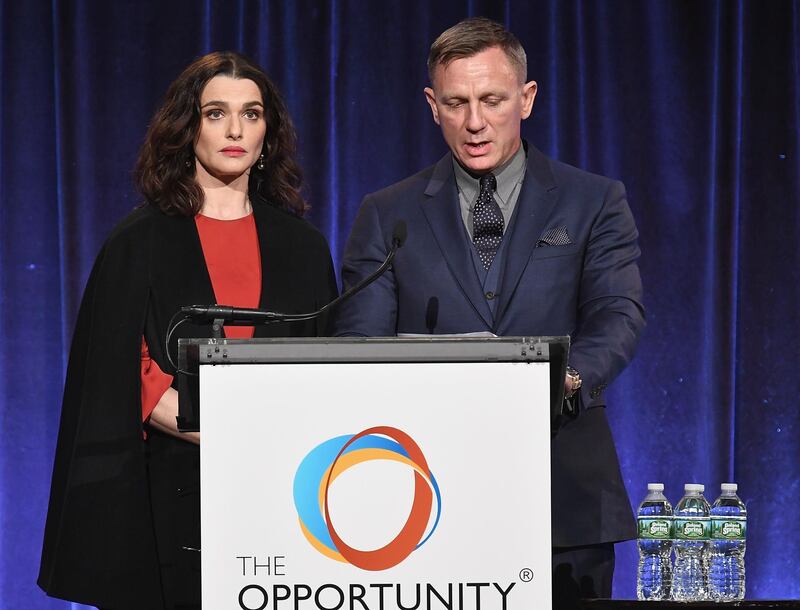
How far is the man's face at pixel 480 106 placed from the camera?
8.14 ft

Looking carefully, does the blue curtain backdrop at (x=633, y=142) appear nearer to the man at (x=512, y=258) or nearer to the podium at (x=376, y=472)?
the man at (x=512, y=258)

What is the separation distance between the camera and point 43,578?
8.11ft

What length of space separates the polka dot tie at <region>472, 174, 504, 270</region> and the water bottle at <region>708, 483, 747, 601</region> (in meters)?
0.84

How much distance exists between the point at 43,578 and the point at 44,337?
1660mm

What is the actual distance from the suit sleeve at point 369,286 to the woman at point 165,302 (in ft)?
0.45

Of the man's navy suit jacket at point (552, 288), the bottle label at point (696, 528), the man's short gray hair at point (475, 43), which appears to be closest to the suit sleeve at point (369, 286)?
the man's navy suit jacket at point (552, 288)

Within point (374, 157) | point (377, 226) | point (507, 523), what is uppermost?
point (374, 157)

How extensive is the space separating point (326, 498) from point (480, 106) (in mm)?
1045

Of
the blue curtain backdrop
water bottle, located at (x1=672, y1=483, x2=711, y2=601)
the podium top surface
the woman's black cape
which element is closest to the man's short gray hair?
the woman's black cape

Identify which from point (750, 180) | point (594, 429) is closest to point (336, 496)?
point (594, 429)

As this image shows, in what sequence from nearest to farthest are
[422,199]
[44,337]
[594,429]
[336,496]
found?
[336,496] < [594,429] < [422,199] < [44,337]

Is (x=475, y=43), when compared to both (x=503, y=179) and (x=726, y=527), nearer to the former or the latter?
(x=503, y=179)

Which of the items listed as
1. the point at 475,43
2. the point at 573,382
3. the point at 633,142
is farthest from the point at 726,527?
the point at 633,142

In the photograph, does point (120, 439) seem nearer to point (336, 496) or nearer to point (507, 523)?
point (336, 496)
